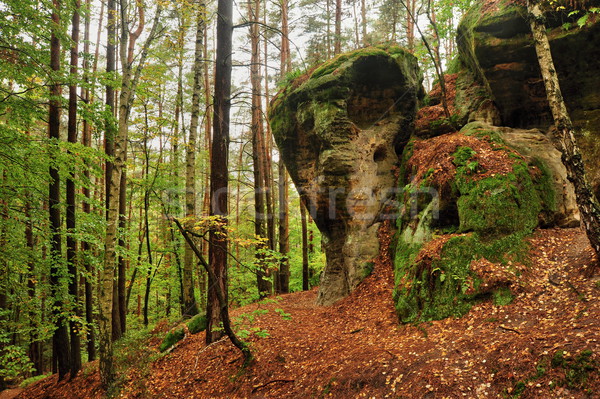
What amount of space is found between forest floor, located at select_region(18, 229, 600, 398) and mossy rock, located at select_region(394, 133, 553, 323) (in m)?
0.33

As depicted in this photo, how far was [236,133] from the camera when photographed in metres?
22.5

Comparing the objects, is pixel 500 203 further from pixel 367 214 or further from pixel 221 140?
pixel 221 140

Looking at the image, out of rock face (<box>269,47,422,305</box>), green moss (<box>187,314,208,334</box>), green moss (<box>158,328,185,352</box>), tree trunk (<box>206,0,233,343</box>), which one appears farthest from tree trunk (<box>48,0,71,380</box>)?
rock face (<box>269,47,422,305</box>)

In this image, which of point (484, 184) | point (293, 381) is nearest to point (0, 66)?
point (293, 381)

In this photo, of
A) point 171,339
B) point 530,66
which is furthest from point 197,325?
point 530,66

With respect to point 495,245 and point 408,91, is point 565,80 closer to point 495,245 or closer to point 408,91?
point 408,91

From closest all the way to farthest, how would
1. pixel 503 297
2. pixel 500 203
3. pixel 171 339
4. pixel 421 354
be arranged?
pixel 421 354
pixel 503 297
pixel 500 203
pixel 171 339

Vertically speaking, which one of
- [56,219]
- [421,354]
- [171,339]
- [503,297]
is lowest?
[171,339]

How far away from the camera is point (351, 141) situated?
1088 cm

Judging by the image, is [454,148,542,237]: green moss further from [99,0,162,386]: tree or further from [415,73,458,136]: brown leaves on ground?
[99,0,162,386]: tree

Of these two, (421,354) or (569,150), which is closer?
(421,354)

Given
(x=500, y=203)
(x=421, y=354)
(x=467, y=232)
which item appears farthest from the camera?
(x=467, y=232)

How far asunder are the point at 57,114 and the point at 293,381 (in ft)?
27.7

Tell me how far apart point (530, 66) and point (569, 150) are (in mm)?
5432
